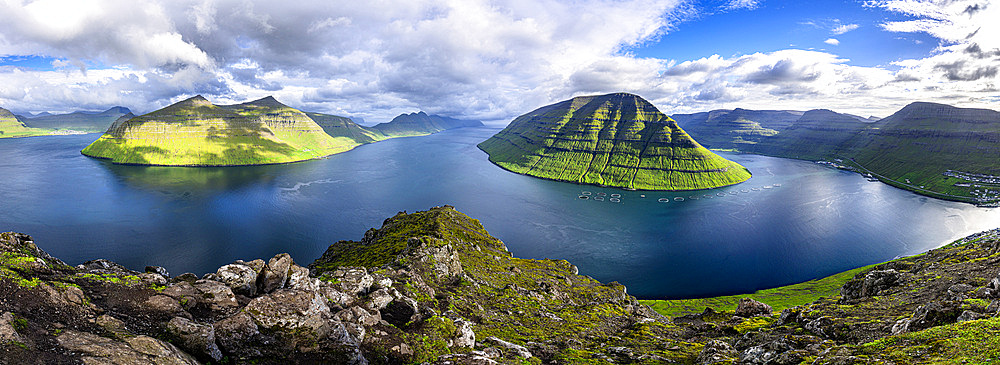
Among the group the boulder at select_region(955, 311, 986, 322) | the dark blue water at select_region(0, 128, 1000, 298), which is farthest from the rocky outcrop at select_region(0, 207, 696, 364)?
the dark blue water at select_region(0, 128, 1000, 298)

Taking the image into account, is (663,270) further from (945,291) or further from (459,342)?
(459,342)

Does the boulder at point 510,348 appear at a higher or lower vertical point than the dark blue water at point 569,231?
higher

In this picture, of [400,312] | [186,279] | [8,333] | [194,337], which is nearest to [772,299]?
[400,312]

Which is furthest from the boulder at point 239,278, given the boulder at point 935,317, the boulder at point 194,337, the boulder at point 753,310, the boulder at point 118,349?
the boulder at point 753,310

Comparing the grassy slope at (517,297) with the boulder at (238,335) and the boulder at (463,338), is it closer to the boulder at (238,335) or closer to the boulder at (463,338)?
the boulder at (463,338)

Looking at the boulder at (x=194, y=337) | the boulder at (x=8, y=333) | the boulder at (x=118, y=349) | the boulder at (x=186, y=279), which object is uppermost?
the boulder at (x=8, y=333)

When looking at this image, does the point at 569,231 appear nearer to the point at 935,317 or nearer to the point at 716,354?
the point at 716,354
